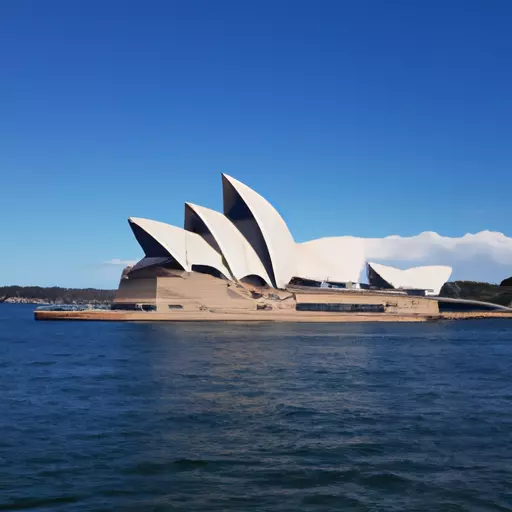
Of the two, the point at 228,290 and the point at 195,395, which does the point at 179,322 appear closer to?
the point at 228,290

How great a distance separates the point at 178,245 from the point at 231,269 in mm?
6741

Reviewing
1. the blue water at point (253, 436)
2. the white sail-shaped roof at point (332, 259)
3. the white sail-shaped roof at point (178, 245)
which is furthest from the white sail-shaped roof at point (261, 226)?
the blue water at point (253, 436)

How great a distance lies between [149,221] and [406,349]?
3413 cm

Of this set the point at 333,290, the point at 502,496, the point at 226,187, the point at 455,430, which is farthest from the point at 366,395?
the point at 333,290

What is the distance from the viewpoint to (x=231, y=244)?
2594 inches

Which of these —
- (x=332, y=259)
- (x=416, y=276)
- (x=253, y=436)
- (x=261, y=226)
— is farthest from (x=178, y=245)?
(x=253, y=436)

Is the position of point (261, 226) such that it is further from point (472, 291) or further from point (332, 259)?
point (472, 291)

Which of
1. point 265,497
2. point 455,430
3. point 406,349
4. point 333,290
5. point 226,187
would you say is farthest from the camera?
point 333,290

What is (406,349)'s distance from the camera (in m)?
36.7

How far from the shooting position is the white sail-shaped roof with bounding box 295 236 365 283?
76375 mm

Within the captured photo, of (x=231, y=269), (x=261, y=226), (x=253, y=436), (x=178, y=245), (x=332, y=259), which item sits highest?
(x=261, y=226)

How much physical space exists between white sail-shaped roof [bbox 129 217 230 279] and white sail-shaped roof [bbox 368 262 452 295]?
30.7 metres

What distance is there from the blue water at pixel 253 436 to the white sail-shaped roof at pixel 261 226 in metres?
40.0

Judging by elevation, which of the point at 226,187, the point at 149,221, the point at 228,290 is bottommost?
the point at 228,290
